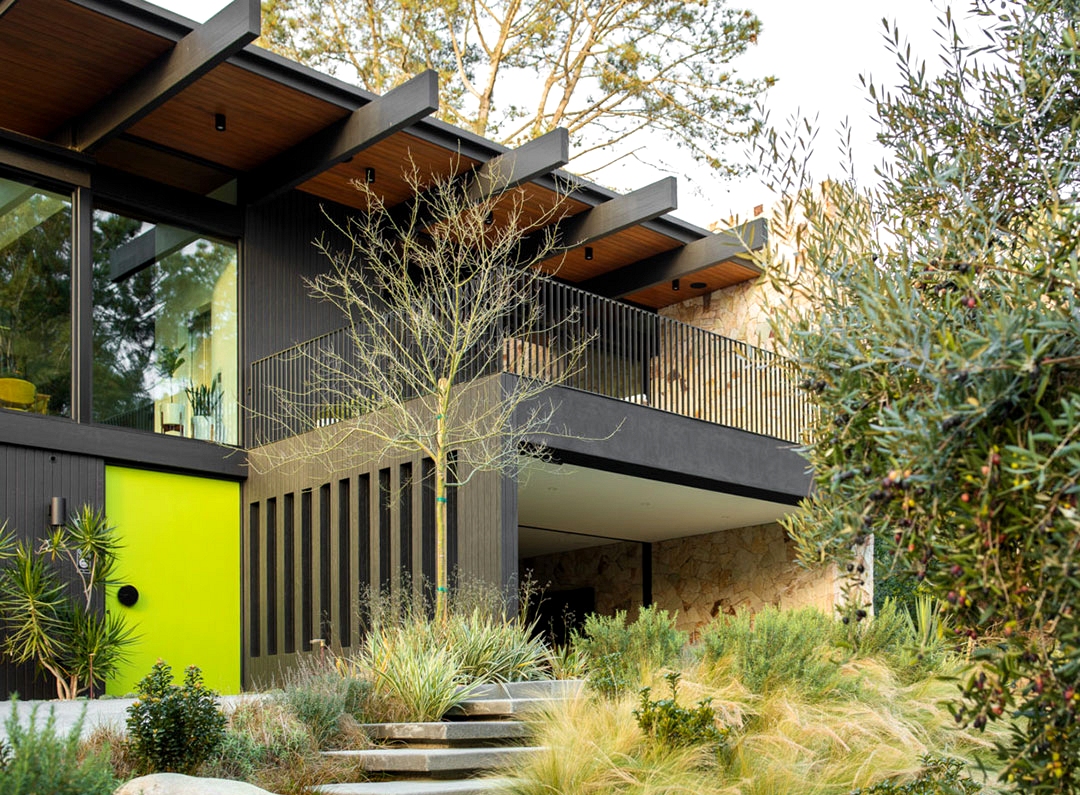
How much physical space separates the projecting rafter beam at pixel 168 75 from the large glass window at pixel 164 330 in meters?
0.92

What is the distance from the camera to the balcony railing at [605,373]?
1218 centimetres

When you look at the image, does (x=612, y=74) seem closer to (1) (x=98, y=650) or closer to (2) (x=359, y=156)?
(2) (x=359, y=156)

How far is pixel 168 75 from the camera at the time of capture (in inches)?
432

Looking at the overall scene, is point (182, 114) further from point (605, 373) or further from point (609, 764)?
point (609, 764)

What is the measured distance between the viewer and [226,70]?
1121 centimetres

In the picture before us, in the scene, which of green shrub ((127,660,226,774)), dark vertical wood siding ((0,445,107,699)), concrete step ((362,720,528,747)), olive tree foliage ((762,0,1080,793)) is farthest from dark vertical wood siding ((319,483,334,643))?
olive tree foliage ((762,0,1080,793))

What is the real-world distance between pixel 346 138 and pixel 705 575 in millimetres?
8148

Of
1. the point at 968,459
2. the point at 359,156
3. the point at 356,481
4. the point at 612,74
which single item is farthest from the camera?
the point at 612,74

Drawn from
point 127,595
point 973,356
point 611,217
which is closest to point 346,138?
point 611,217

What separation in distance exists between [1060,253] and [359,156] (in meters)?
10.7

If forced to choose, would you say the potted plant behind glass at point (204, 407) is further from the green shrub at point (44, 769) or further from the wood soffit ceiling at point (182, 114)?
the green shrub at point (44, 769)

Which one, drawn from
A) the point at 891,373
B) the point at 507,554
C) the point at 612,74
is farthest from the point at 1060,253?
the point at 612,74

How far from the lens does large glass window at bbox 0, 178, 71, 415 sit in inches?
448

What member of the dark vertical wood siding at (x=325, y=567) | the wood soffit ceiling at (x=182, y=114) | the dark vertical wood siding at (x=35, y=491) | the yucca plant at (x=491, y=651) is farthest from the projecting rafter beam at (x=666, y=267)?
the dark vertical wood siding at (x=35, y=491)
